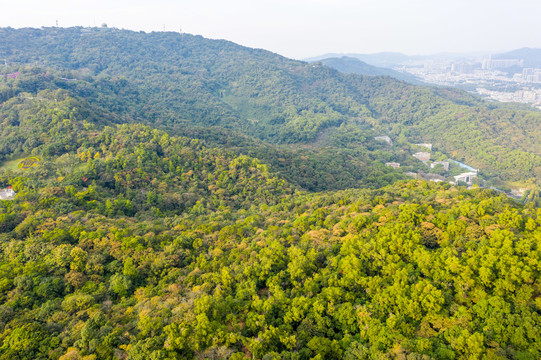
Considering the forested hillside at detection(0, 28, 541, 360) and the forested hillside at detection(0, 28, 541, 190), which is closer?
the forested hillside at detection(0, 28, 541, 360)

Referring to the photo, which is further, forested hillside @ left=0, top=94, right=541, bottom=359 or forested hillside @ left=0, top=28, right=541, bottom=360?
forested hillside @ left=0, top=28, right=541, bottom=360

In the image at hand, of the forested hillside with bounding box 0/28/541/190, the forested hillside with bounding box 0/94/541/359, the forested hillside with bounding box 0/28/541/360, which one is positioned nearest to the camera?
the forested hillside with bounding box 0/94/541/359

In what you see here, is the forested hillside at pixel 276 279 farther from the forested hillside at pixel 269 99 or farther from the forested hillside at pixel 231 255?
the forested hillside at pixel 269 99

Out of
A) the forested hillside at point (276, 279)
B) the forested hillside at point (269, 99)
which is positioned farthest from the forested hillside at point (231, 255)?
the forested hillside at point (269, 99)

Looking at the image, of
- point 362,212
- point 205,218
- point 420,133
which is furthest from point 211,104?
point 362,212

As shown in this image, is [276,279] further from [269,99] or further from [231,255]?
[269,99]

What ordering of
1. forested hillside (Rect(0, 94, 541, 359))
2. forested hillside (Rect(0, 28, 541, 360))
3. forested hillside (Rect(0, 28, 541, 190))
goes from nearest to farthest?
forested hillside (Rect(0, 94, 541, 359)) < forested hillside (Rect(0, 28, 541, 360)) < forested hillside (Rect(0, 28, 541, 190))

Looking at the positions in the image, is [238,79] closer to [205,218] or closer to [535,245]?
[205,218]

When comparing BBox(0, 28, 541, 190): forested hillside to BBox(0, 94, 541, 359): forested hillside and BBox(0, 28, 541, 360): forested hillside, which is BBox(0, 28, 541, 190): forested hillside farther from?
BBox(0, 94, 541, 359): forested hillside

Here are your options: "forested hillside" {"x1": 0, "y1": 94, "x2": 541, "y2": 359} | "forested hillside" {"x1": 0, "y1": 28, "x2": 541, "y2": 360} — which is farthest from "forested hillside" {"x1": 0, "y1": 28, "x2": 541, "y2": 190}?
"forested hillside" {"x1": 0, "y1": 94, "x2": 541, "y2": 359}
